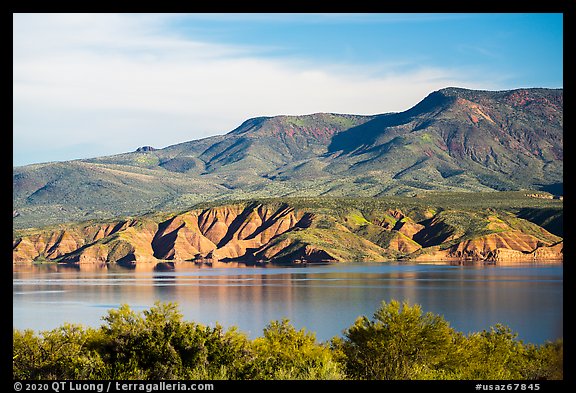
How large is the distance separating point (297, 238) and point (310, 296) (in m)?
82.9

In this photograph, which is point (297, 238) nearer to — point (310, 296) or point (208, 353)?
point (310, 296)

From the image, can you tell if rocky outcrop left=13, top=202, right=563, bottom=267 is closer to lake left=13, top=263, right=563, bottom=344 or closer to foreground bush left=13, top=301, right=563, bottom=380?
lake left=13, top=263, right=563, bottom=344

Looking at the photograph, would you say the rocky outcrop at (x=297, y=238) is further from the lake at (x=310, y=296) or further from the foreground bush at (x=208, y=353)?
the foreground bush at (x=208, y=353)

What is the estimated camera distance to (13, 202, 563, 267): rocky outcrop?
169250 millimetres

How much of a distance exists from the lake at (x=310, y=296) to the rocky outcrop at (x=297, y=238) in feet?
95.4

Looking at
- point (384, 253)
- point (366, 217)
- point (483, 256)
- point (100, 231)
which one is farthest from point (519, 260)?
point (100, 231)

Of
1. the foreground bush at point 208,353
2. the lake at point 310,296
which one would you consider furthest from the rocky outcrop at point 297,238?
the foreground bush at point 208,353

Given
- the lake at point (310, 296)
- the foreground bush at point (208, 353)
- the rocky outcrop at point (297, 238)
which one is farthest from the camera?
the rocky outcrop at point (297, 238)

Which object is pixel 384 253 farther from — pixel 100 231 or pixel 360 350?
pixel 360 350

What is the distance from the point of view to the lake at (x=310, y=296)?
2699 inches

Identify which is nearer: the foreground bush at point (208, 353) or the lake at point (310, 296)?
the foreground bush at point (208, 353)

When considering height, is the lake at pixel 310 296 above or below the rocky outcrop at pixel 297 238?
below

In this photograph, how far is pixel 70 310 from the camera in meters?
76.2
